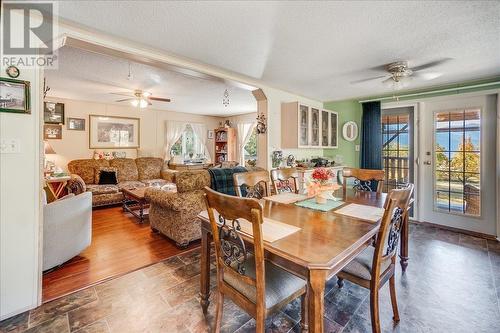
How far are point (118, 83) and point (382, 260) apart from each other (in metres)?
4.38

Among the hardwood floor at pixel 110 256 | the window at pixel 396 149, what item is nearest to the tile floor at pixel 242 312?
the hardwood floor at pixel 110 256

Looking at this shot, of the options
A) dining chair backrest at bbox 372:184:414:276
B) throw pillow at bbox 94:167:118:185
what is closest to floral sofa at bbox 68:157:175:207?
throw pillow at bbox 94:167:118:185

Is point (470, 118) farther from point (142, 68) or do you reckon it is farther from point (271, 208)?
point (142, 68)

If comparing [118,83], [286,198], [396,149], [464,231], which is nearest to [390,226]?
[286,198]

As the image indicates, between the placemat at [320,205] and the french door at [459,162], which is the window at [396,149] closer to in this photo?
the french door at [459,162]

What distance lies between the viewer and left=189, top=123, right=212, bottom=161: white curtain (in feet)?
23.5

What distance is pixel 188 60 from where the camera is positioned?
2701mm

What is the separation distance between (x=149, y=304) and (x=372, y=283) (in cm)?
166

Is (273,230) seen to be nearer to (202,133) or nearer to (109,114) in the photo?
(109,114)

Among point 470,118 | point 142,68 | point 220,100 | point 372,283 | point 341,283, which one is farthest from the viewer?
point 220,100

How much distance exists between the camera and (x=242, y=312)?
1.73 m

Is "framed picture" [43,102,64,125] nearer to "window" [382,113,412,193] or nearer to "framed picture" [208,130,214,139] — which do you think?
"framed picture" [208,130,214,139]

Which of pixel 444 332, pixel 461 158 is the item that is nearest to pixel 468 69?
pixel 461 158

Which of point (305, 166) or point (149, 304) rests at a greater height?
point (305, 166)
